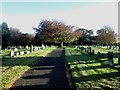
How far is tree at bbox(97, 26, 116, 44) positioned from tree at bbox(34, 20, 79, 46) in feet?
45.0

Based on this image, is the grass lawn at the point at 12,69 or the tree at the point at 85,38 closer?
the grass lawn at the point at 12,69

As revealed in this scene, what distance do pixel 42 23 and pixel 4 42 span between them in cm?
2521

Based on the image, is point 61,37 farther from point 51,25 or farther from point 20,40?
point 20,40

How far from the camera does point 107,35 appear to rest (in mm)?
93938

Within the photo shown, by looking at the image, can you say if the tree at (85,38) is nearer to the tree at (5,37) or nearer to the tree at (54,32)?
the tree at (54,32)

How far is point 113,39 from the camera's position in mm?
92250

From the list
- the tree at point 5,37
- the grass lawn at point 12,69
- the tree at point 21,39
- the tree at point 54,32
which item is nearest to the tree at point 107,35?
the tree at point 54,32

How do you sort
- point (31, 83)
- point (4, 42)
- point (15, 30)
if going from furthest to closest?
point (15, 30) < point (4, 42) < point (31, 83)

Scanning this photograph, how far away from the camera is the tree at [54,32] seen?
102938 millimetres

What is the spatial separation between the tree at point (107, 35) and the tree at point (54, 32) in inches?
540

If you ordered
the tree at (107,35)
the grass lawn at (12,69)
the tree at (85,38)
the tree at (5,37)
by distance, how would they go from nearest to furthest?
the grass lawn at (12,69), the tree at (5,37), the tree at (107,35), the tree at (85,38)

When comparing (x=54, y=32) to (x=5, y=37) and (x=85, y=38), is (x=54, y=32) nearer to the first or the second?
(x=5, y=37)

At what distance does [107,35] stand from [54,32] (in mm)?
21581

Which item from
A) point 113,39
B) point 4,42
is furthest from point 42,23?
point 113,39
